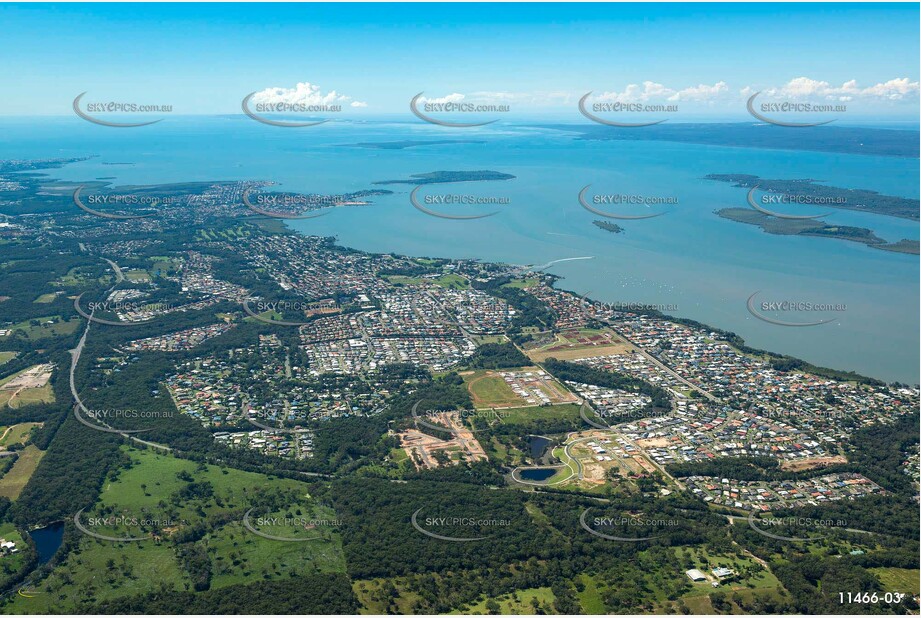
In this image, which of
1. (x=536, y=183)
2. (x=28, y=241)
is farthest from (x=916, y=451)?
(x=536, y=183)

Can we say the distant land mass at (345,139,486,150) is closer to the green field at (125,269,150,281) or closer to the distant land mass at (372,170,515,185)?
the distant land mass at (372,170,515,185)

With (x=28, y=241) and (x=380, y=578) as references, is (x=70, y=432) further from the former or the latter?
(x=28, y=241)

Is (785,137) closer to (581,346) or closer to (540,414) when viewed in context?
(581,346)

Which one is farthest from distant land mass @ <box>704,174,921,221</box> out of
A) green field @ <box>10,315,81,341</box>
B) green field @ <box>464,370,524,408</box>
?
green field @ <box>10,315,81,341</box>

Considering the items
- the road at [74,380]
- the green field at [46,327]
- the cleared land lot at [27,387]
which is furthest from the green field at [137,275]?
the cleared land lot at [27,387]

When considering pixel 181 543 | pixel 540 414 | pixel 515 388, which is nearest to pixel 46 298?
pixel 181 543
